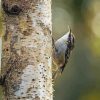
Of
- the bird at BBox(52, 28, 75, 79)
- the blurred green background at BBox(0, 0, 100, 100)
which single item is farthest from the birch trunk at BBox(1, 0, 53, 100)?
the blurred green background at BBox(0, 0, 100, 100)

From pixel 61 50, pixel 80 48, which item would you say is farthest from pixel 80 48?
pixel 61 50

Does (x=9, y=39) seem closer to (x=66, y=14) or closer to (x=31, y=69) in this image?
(x=31, y=69)

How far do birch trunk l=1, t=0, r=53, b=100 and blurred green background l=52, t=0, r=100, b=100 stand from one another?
34.0 feet

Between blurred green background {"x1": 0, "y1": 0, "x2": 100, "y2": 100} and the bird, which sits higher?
the bird

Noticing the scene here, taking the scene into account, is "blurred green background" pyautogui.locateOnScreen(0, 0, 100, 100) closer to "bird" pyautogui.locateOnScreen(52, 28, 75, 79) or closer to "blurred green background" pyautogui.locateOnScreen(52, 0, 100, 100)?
"blurred green background" pyautogui.locateOnScreen(52, 0, 100, 100)

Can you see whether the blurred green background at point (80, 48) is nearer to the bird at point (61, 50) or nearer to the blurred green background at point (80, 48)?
the blurred green background at point (80, 48)

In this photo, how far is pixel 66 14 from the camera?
53.1 feet

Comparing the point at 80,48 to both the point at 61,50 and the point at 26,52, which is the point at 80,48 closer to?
the point at 61,50

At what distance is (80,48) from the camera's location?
15477mm

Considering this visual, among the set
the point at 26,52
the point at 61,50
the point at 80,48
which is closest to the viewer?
the point at 26,52

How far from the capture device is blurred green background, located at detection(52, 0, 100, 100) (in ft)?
45.3

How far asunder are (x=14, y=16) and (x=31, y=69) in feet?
0.70

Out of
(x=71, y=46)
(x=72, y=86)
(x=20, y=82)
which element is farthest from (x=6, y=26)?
(x=72, y=86)

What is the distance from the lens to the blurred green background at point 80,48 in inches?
544
